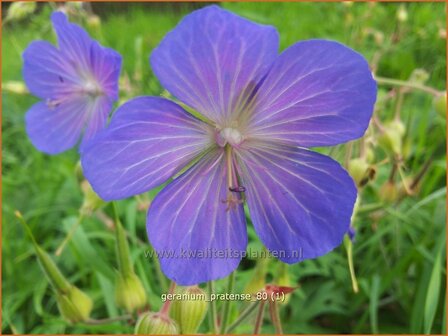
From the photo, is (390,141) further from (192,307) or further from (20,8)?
(20,8)

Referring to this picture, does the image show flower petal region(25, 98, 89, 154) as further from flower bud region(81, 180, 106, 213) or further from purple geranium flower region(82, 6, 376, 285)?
purple geranium flower region(82, 6, 376, 285)

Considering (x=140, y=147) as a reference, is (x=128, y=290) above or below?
below

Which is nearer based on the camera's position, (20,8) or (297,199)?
(297,199)

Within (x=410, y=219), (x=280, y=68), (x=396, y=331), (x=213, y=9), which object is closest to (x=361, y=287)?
(x=396, y=331)

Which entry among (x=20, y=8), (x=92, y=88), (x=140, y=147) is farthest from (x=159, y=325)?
(x=20, y=8)

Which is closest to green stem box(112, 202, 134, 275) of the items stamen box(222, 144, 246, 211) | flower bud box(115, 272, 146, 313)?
flower bud box(115, 272, 146, 313)

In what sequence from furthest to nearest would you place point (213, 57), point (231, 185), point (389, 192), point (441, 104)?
1. point (389, 192)
2. point (441, 104)
3. point (231, 185)
4. point (213, 57)
